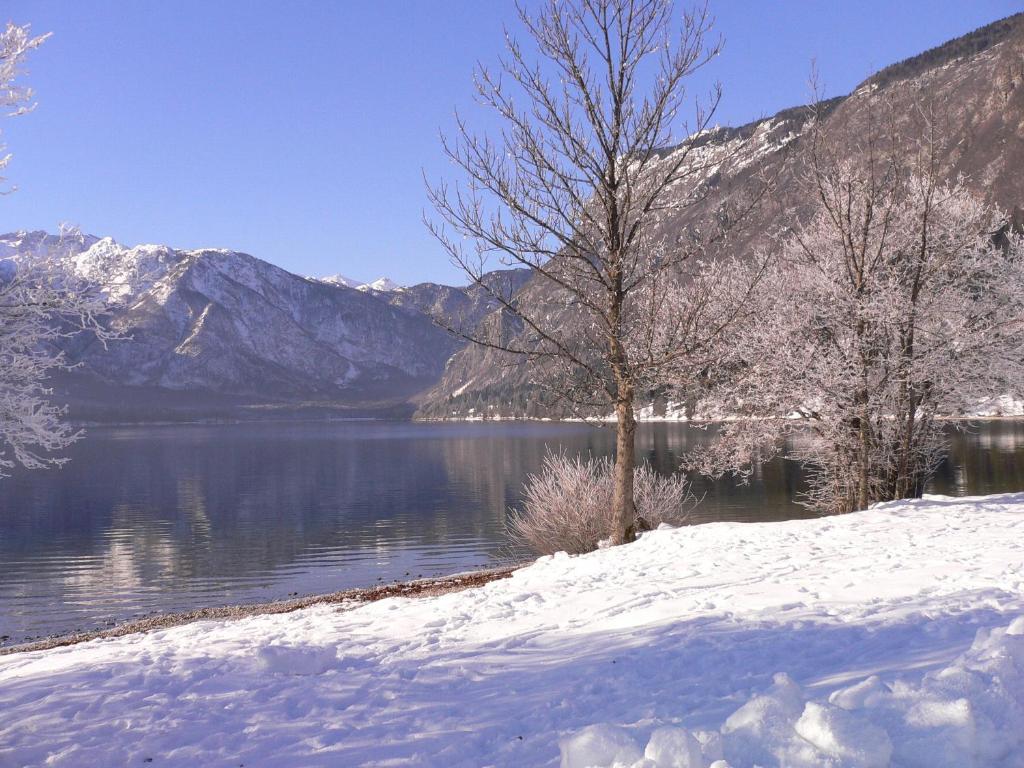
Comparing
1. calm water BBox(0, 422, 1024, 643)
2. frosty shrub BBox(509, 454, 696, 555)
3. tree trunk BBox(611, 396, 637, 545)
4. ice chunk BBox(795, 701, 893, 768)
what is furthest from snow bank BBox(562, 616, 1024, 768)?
calm water BBox(0, 422, 1024, 643)

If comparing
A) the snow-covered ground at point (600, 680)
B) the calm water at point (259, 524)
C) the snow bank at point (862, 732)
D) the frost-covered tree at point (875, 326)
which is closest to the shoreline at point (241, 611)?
the calm water at point (259, 524)

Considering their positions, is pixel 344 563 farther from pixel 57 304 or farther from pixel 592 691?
pixel 592 691

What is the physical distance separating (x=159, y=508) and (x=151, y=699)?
51614 millimetres

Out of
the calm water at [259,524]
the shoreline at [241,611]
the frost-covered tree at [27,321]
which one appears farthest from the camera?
the calm water at [259,524]

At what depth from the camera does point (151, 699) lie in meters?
7.36

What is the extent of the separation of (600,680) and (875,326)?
1571 cm

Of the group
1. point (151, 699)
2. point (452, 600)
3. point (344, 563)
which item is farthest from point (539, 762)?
point (344, 563)

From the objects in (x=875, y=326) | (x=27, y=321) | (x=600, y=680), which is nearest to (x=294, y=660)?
(x=600, y=680)

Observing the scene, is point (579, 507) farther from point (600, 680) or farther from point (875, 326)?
point (600, 680)

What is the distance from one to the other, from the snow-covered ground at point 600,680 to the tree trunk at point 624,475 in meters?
4.87

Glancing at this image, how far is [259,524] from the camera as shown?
4575 cm

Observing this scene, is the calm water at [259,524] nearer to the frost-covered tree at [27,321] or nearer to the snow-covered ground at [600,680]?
the frost-covered tree at [27,321]

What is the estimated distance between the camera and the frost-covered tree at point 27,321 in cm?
948

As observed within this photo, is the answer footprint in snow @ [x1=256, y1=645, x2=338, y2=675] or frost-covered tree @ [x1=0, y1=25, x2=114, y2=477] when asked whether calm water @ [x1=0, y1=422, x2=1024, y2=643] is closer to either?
frost-covered tree @ [x1=0, y1=25, x2=114, y2=477]
